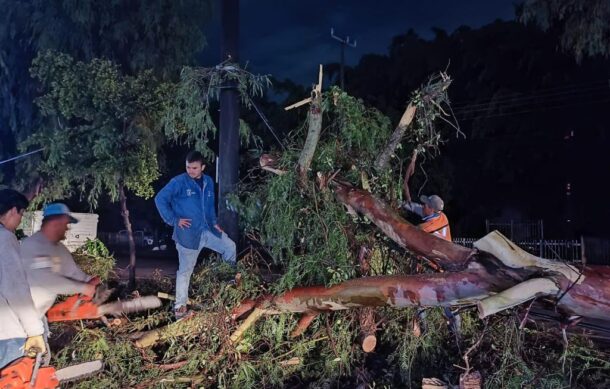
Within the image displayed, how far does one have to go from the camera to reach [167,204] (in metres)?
5.25

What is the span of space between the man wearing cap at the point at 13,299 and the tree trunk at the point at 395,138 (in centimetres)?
305

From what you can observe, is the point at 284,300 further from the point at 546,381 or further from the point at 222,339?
Result: the point at 546,381

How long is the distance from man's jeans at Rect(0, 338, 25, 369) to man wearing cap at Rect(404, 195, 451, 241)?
143 inches

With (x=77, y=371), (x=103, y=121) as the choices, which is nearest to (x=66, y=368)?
(x=77, y=371)

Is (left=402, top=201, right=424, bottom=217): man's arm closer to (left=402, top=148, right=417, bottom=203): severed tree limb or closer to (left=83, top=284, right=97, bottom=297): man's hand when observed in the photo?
(left=402, top=148, right=417, bottom=203): severed tree limb

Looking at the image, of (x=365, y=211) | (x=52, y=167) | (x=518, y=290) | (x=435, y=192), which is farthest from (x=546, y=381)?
(x=435, y=192)

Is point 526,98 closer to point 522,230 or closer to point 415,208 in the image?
point 522,230

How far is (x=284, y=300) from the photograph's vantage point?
15.3 ft

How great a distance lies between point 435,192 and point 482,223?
5530mm

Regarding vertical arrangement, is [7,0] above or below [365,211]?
above

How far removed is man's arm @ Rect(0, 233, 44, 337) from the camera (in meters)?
3.19

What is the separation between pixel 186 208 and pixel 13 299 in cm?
219

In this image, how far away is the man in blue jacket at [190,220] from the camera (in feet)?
16.9

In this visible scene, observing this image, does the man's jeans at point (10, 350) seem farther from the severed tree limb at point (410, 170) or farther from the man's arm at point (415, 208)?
the man's arm at point (415, 208)
